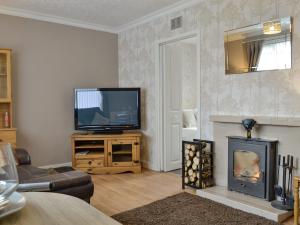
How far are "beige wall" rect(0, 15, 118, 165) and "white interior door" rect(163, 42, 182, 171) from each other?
137 cm

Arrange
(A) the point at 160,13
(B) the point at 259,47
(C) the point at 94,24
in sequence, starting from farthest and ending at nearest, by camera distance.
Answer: (C) the point at 94,24, (A) the point at 160,13, (B) the point at 259,47

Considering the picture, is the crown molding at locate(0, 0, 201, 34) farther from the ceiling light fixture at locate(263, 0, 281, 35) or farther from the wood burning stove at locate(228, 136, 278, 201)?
the wood burning stove at locate(228, 136, 278, 201)

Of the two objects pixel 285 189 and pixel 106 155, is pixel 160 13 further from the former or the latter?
pixel 285 189

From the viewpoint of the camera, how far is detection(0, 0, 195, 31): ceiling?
395 centimetres

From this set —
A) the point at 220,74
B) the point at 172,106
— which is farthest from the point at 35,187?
the point at 172,106

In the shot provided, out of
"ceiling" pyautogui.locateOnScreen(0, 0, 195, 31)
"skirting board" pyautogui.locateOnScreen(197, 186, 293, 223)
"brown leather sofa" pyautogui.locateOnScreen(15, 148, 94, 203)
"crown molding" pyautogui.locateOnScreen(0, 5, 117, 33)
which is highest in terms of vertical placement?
"ceiling" pyautogui.locateOnScreen(0, 0, 195, 31)

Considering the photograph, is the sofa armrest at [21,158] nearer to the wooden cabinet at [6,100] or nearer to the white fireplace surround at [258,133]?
the wooden cabinet at [6,100]

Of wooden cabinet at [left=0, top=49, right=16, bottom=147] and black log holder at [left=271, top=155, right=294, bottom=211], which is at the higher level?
wooden cabinet at [left=0, top=49, right=16, bottom=147]

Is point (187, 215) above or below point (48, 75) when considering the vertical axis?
below

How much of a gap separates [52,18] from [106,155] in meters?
2.44

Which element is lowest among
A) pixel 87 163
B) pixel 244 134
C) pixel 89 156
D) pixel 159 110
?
pixel 87 163

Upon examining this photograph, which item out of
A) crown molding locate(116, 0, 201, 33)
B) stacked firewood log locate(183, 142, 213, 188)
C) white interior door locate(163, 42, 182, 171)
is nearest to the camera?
stacked firewood log locate(183, 142, 213, 188)

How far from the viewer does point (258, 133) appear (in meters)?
3.15

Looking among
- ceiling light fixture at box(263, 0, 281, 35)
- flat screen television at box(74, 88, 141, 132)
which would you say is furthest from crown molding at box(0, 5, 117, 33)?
ceiling light fixture at box(263, 0, 281, 35)
